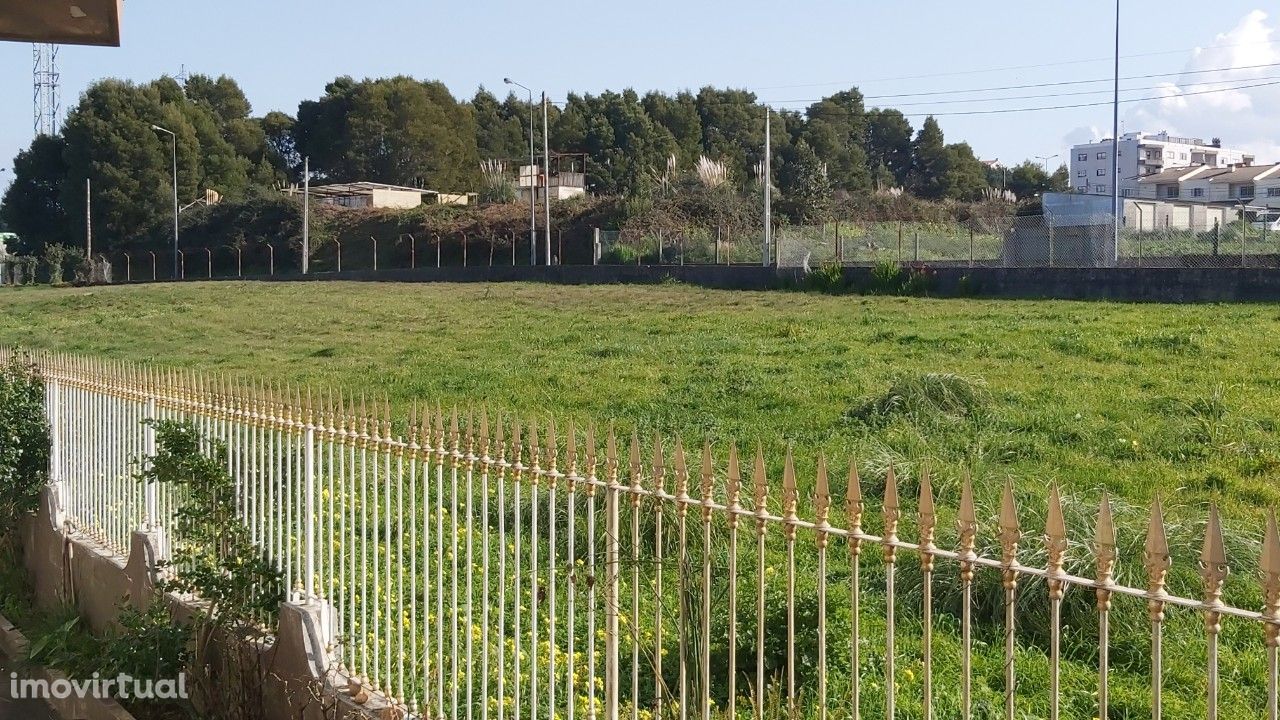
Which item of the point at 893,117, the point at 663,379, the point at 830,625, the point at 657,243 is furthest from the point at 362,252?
the point at 830,625

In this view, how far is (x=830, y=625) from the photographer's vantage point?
5.81m

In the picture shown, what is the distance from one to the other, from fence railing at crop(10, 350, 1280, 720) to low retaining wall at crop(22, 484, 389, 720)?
4.5 inches

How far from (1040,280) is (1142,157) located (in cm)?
10890

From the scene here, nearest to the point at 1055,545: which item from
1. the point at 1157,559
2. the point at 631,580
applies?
the point at 1157,559

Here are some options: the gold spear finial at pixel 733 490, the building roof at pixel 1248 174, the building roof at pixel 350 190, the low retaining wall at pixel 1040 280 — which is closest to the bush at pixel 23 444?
the gold spear finial at pixel 733 490

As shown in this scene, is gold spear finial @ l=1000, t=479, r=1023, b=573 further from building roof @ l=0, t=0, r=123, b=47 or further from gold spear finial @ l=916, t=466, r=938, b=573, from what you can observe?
building roof @ l=0, t=0, r=123, b=47

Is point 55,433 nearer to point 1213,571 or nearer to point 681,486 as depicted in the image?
point 681,486

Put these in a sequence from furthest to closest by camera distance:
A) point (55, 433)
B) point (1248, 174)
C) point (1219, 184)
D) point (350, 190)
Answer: point (1219, 184) < point (1248, 174) < point (350, 190) < point (55, 433)

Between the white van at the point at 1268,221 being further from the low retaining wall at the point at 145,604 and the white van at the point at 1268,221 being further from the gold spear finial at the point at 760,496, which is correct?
the gold spear finial at the point at 760,496

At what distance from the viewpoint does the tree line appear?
65938 mm

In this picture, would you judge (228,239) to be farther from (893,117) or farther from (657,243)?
(893,117)

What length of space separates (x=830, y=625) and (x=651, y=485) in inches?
84.3

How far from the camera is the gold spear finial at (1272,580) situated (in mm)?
2334

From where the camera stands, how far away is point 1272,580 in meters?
2.35
